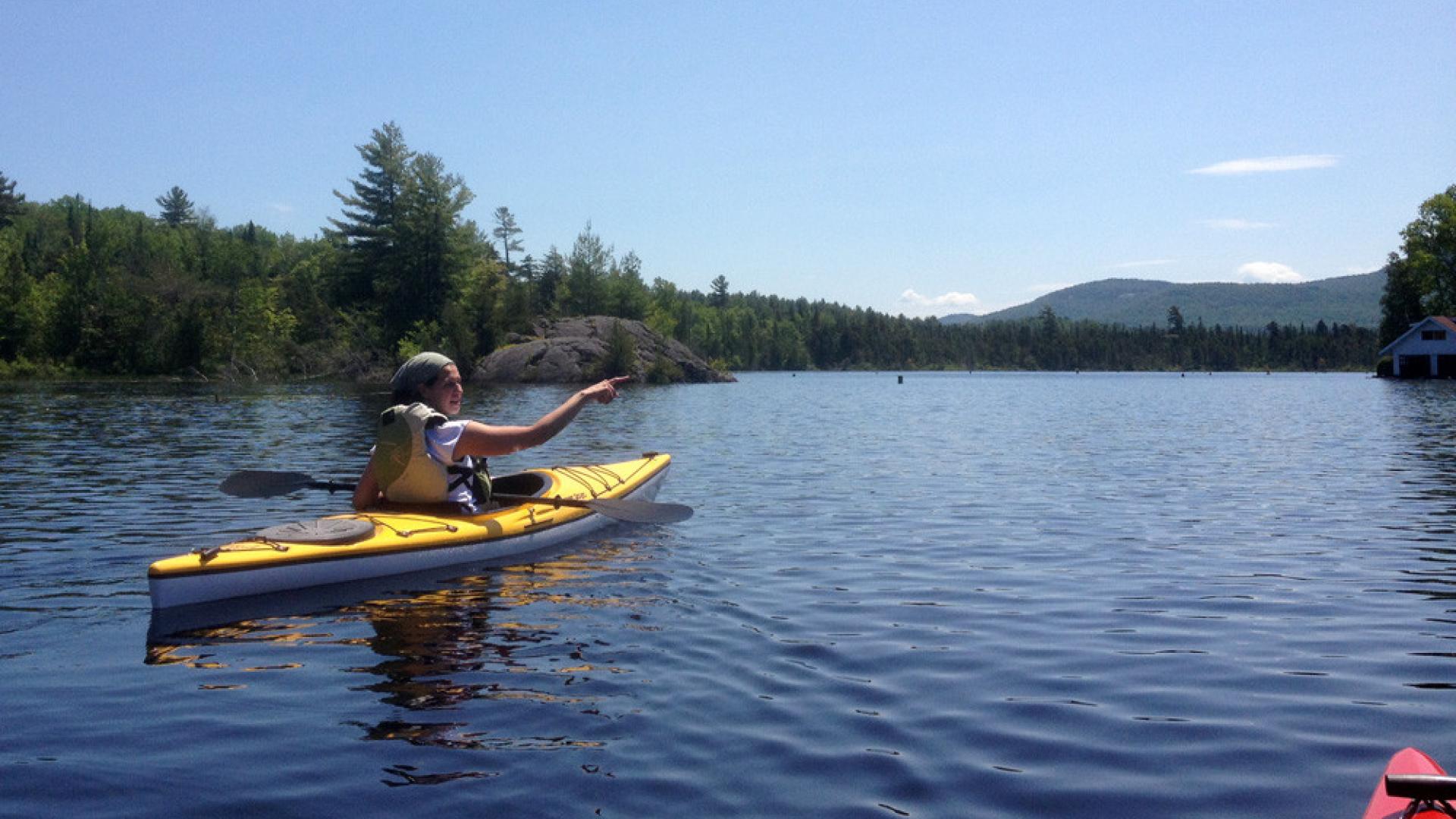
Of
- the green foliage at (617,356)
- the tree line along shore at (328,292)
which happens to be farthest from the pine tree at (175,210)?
the green foliage at (617,356)

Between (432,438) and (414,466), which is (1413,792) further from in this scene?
(414,466)

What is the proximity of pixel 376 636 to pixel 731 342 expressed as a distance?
160 m

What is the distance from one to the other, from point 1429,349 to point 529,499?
3066 inches

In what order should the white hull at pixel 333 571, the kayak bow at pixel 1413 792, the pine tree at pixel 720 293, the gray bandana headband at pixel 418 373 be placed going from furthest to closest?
the pine tree at pixel 720 293
the gray bandana headband at pixel 418 373
the white hull at pixel 333 571
the kayak bow at pixel 1413 792

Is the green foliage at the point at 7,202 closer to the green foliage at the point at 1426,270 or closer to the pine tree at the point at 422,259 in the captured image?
the pine tree at the point at 422,259

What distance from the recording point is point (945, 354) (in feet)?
624

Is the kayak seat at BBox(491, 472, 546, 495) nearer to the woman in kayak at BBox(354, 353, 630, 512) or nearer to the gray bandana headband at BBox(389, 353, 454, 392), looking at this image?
the woman in kayak at BBox(354, 353, 630, 512)

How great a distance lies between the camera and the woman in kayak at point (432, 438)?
8.24 meters

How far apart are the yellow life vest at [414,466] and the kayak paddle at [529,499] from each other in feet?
2.25

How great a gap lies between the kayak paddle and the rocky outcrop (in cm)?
5205

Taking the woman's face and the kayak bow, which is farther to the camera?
the woman's face

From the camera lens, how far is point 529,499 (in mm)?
10094

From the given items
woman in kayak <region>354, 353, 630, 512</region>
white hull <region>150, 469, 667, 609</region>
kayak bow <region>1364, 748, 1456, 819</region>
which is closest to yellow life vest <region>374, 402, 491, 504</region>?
woman in kayak <region>354, 353, 630, 512</region>

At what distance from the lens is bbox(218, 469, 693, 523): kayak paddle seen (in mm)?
9922
